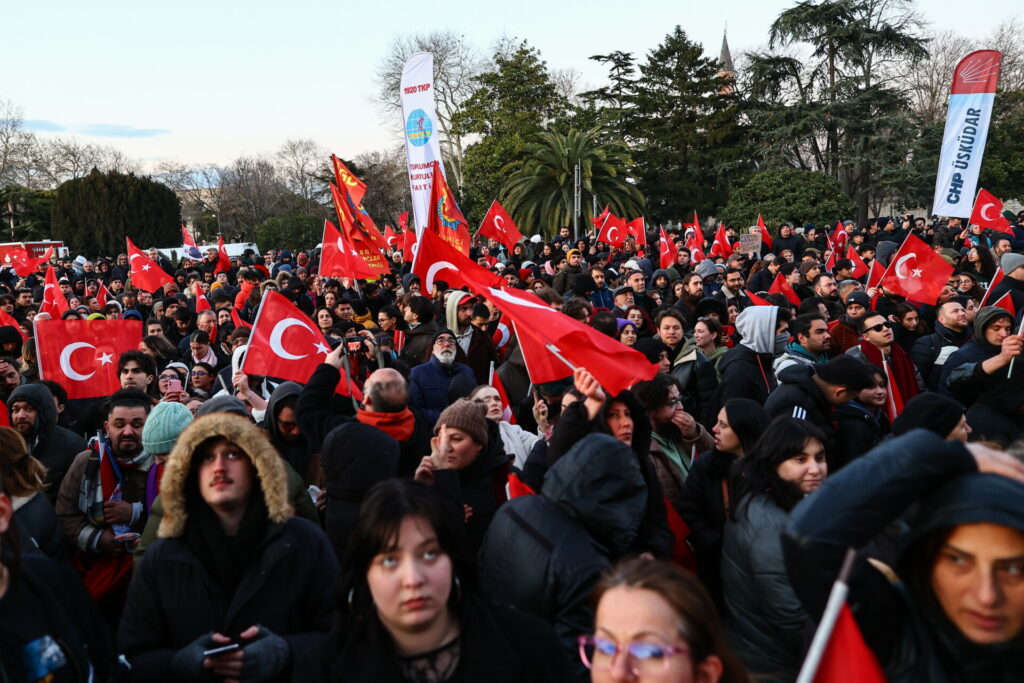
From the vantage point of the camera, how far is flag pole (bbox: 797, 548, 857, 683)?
163 cm

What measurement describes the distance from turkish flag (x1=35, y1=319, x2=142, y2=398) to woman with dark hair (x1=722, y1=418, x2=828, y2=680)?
520cm

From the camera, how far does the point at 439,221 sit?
490 inches

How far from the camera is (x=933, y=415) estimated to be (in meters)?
3.76

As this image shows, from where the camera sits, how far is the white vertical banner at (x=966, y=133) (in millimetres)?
17453

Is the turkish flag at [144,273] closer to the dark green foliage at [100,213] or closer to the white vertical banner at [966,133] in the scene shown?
the white vertical banner at [966,133]

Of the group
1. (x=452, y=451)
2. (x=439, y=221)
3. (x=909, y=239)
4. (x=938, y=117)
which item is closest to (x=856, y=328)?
(x=909, y=239)

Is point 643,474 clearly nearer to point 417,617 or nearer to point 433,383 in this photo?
point 417,617

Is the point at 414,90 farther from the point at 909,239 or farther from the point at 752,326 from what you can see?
the point at 752,326

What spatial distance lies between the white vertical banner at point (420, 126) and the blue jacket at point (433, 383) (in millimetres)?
6469

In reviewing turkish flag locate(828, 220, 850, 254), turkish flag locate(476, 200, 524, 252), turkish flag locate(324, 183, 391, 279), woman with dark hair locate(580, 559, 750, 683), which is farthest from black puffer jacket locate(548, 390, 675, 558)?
turkish flag locate(828, 220, 850, 254)

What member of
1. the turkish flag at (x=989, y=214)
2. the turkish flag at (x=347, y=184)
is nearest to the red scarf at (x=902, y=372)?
the turkish flag at (x=347, y=184)

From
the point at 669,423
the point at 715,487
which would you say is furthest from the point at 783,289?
the point at 715,487

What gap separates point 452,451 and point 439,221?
28.9 ft

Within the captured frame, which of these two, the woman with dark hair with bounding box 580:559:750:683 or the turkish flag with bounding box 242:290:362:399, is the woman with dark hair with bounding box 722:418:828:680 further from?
the turkish flag with bounding box 242:290:362:399
